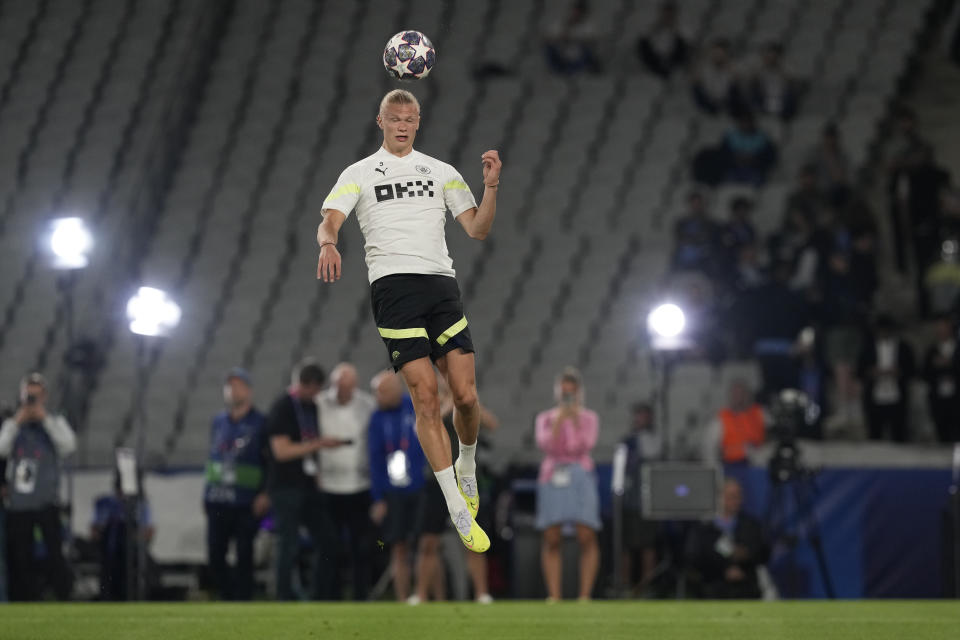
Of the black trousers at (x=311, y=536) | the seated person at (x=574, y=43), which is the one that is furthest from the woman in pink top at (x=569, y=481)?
the seated person at (x=574, y=43)

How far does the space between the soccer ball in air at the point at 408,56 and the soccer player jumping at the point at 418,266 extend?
0.10 m

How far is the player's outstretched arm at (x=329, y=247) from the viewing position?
6.59m

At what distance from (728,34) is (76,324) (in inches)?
337

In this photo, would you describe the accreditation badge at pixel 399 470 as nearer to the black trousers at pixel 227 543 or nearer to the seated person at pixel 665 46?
the black trousers at pixel 227 543

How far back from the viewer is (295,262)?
17.1m

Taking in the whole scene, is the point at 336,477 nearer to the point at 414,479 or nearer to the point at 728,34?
the point at 414,479

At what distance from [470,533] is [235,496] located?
4511mm

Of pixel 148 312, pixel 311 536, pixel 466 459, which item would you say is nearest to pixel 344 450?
pixel 311 536

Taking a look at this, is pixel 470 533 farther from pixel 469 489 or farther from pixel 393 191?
pixel 393 191

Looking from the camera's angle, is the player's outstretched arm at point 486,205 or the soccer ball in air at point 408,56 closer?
the player's outstretched arm at point 486,205

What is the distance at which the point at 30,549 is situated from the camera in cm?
1152

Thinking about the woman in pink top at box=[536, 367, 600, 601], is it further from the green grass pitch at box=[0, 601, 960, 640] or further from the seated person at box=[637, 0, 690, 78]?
the seated person at box=[637, 0, 690, 78]

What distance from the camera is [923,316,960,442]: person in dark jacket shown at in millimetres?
13180

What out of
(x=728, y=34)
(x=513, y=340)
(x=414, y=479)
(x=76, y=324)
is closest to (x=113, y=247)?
(x=76, y=324)
